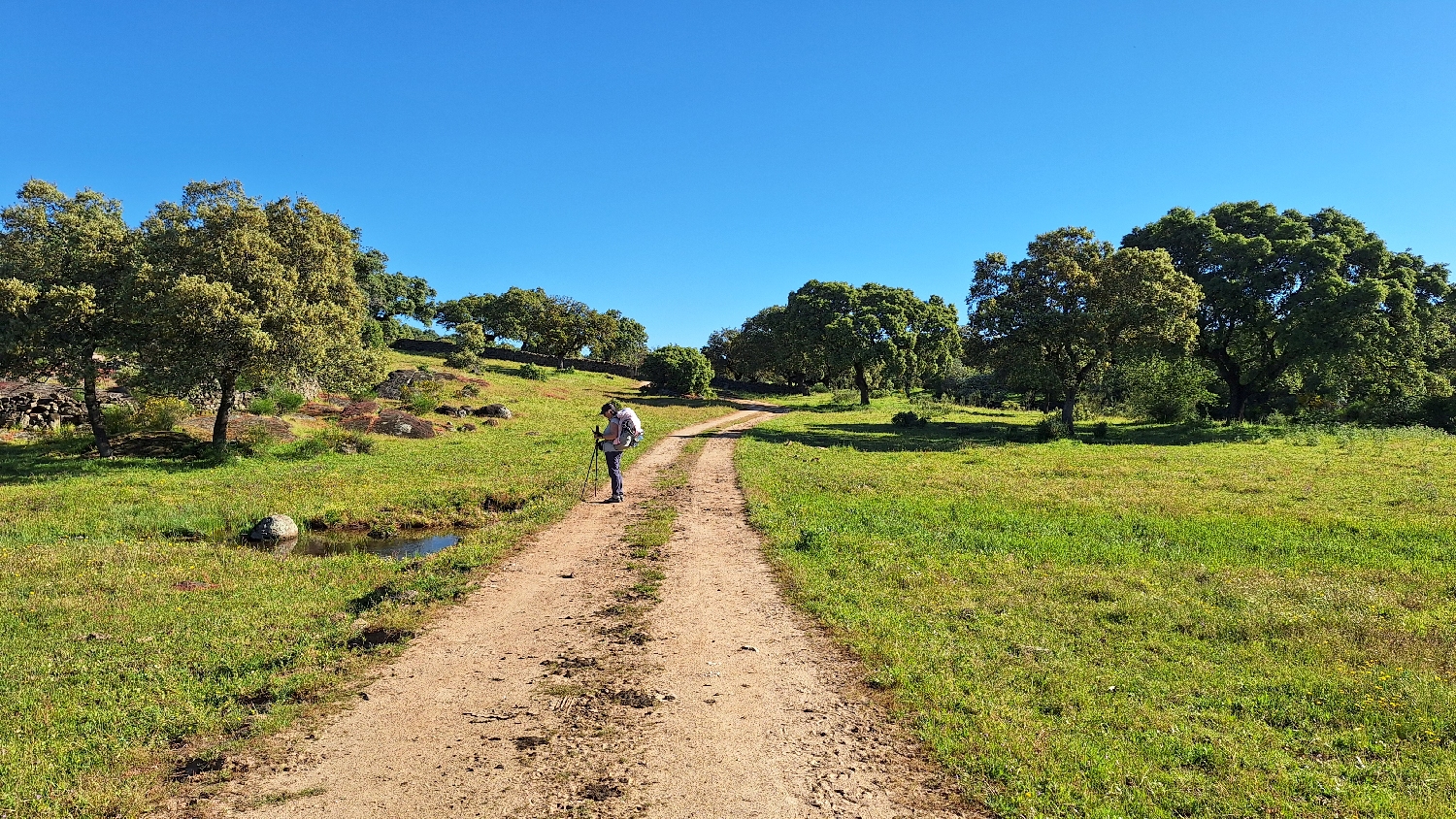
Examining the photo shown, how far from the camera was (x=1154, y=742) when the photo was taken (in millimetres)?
5914

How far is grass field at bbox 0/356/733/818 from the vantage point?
5.86 meters

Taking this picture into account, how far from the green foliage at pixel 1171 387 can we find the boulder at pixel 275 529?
154 feet

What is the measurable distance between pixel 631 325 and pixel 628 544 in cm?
9513

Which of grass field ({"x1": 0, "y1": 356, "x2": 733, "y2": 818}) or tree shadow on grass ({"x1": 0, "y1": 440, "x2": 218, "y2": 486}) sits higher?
tree shadow on grass ({"x1": 0, "y1": 440, "x2": 218, "y2": 486})

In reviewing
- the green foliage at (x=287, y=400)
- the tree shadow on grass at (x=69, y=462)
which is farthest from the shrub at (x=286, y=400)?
the tree shadow on grass at (x=69, y=462)

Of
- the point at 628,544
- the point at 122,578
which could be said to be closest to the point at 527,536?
the point at 628,544

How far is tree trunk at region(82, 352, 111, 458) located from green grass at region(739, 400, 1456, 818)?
73.8ft

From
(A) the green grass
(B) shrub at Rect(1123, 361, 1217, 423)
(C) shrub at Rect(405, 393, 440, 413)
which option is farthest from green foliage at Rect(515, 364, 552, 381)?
(B) shrub at Rect(1123, 361, 1217, 423)

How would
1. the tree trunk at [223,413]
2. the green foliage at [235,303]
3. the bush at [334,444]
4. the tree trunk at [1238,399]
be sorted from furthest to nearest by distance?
the tree trunk at [1238,399] < the bush at [334,444] < the tree trunk at [223,413] < the green foliage at [235,303]

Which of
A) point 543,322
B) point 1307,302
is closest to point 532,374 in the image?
point 543,322

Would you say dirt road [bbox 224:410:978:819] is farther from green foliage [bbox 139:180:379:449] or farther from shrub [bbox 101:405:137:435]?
shrub [bbox 101:405:137:435]

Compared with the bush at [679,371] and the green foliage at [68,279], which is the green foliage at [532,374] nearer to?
the bush at [679,371]

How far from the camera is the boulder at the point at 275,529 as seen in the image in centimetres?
1418

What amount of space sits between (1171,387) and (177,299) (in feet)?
178
